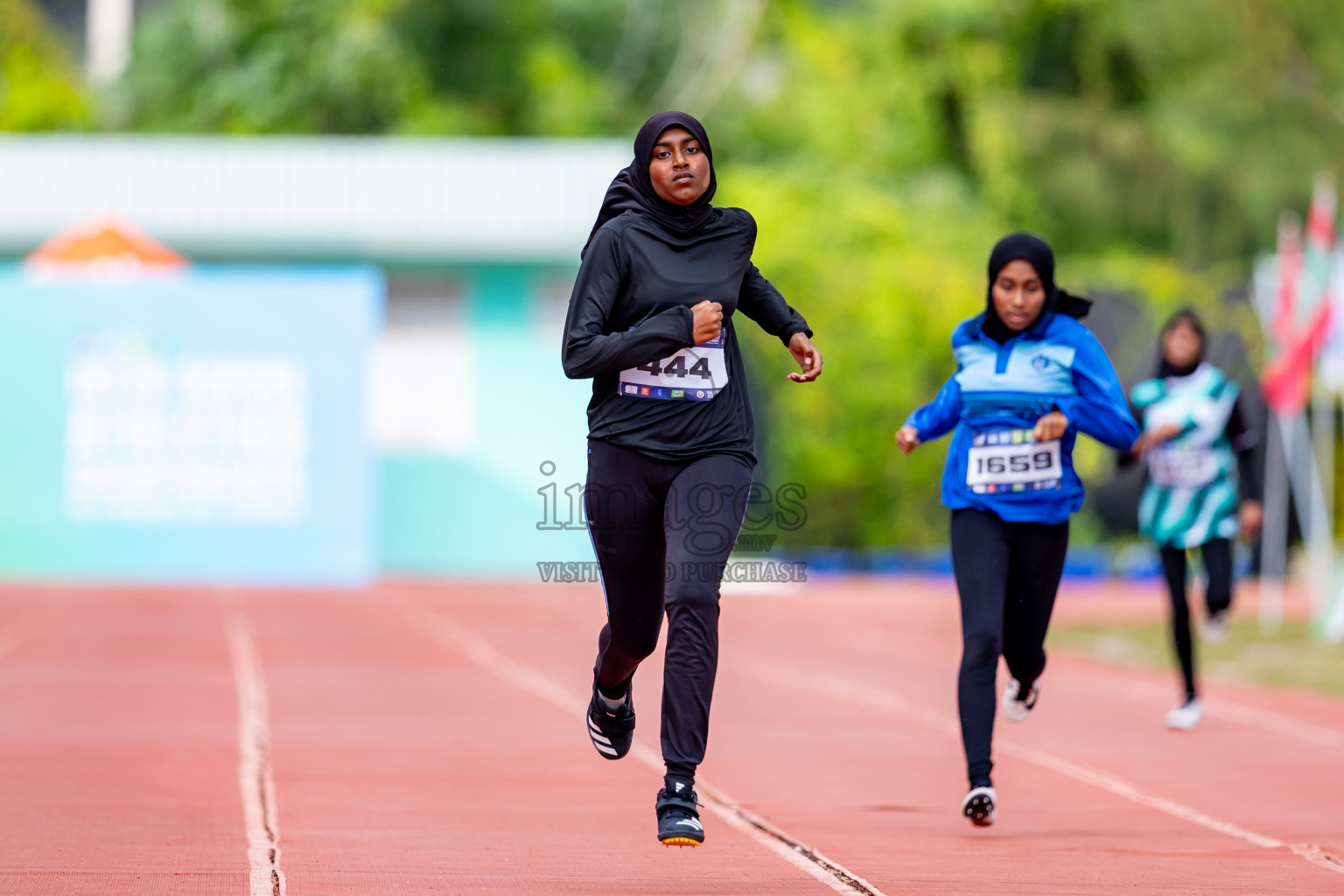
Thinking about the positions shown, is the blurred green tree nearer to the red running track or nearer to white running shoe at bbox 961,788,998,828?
the red running track

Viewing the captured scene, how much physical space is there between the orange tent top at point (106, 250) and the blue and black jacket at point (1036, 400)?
764 inches

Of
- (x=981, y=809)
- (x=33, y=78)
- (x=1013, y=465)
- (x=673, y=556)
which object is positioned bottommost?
(x=981, y=809)

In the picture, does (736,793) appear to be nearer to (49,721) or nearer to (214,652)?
(49,721)

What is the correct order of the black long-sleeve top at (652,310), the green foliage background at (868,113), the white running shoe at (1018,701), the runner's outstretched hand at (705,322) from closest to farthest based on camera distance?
the runner's outstretched hand at (705,322) < the black long-sleeve top at (652,310) < the white running shoe at (1018,701) < the green foliage background at (868,113)

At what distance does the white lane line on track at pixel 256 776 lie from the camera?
598cm

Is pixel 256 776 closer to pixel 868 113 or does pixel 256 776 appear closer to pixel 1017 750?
pixel 1017 750

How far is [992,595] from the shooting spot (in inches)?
289

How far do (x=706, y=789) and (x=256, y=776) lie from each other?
67.8 inches

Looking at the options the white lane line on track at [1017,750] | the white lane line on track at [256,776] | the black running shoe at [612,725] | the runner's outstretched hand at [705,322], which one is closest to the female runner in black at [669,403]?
the runner's outstretched hand at [705,322]

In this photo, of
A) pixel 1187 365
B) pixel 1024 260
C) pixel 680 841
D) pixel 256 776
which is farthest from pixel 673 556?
pixel 1187 365

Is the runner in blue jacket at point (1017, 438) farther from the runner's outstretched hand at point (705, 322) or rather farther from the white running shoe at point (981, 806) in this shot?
the runner's outstretched hand at point (705, 322)

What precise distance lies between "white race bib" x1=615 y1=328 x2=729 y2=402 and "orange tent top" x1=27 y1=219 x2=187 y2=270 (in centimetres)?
2028

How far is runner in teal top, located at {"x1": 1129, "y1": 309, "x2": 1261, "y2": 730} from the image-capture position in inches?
432

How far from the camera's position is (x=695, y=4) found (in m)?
44.2
